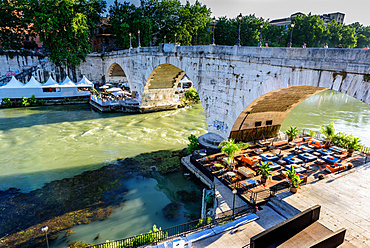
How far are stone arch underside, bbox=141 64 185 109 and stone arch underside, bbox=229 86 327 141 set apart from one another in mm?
15457

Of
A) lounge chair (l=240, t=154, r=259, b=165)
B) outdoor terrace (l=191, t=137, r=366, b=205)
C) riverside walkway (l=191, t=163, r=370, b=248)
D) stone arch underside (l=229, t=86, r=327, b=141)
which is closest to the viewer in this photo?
riverside walkway (l=191, t=163, r=370, b=248)

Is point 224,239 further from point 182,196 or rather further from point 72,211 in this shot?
point 72,211

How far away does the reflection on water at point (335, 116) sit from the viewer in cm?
2642

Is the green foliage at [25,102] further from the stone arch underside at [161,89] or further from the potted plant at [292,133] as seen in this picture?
the potted plant at [292,133]

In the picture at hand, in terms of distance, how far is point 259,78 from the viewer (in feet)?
44.3

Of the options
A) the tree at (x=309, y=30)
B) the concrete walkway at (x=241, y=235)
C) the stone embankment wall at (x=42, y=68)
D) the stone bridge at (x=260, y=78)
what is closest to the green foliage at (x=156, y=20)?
the stone embankment wall at (x=42, y=68)

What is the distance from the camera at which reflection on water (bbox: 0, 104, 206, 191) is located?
17.1 metres

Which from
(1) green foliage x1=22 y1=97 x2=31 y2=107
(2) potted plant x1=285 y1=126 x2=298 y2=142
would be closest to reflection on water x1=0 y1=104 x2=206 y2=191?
(1) green foliage x1=22 y1=97 x2=31 y2=107

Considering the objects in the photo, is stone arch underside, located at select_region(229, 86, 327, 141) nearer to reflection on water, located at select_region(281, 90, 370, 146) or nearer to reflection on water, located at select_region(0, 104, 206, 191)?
reflection on water, located at select_region(0, 104, 206, 191)

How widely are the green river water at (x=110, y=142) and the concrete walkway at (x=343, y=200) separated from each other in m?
5.49

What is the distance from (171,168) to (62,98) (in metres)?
29.4

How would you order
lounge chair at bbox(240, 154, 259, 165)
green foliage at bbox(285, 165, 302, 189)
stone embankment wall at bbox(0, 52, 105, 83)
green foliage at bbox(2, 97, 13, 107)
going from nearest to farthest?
green foliage at bbox(285, 165, 302, 189) → lounge chair at bbox(240, 154, 259, 165) → green foliage at bbox(2, 97, 13, 107) → stone embankment wall at bbox(0, 52, 105, 83)

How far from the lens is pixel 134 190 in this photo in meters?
14.7

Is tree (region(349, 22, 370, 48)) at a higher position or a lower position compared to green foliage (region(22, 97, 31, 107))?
higher
